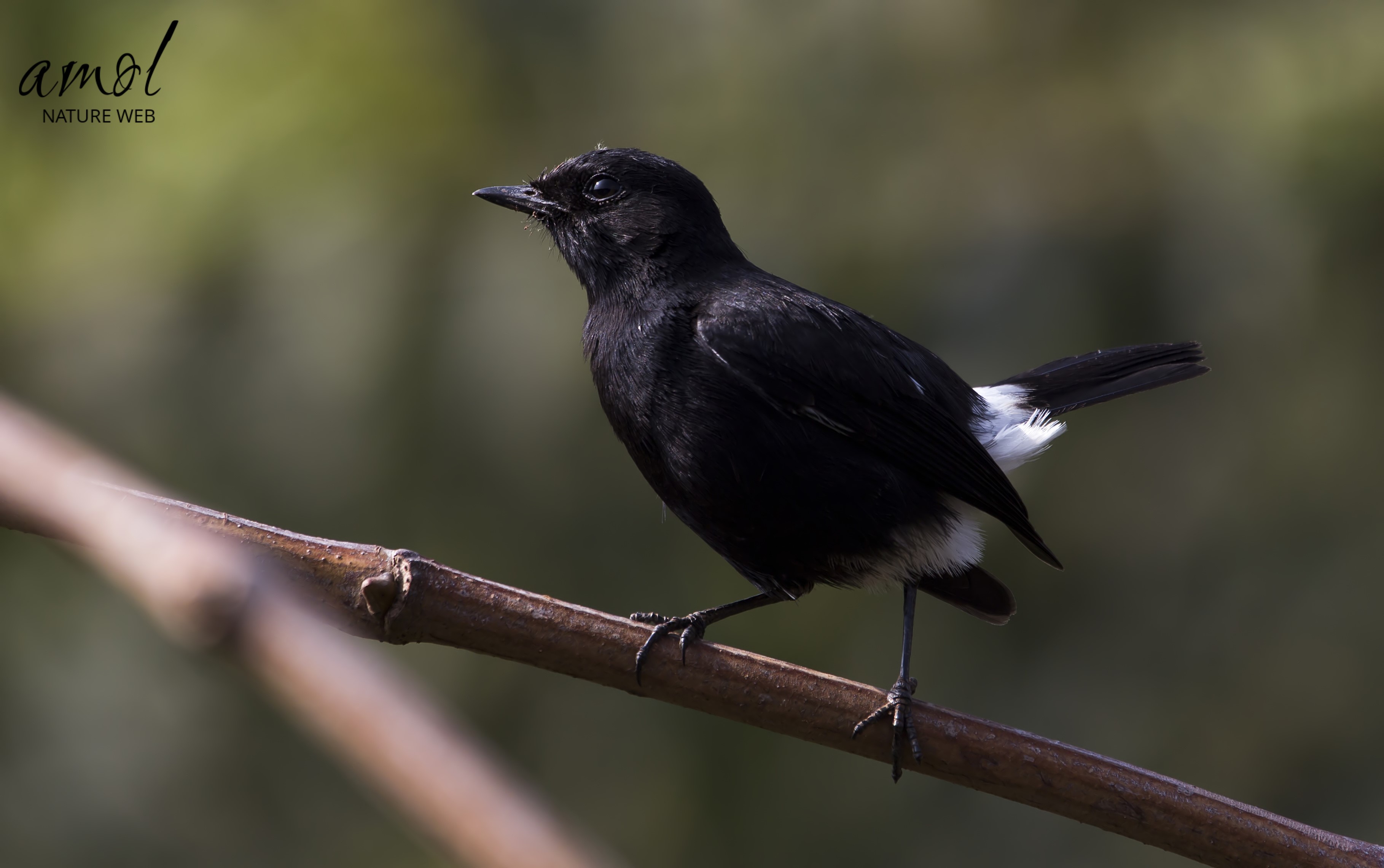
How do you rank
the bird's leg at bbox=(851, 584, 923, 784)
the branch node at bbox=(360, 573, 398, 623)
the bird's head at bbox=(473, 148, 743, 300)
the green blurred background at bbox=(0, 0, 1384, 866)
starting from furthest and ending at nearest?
the green blurred background at bbox=(0, 0, 1384, 866), the bird's head at bbox=(473, 148, 743, 300), the bird's leg at bbox=(851, 584, 923, 784), the branch node at bbox=(360, 573, 398, 623)

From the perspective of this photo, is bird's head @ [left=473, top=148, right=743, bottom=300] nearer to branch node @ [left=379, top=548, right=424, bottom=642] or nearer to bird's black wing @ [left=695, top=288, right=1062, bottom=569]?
bird's black wing @ [left=695, top=288, right=1062, bottom=569]

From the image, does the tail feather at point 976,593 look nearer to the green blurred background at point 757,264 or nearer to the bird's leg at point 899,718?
the bird's leg at point 899,718

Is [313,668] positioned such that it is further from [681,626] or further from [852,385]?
[852,385]

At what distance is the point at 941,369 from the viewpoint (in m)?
3.18

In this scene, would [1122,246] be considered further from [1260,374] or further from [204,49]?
[204,49]

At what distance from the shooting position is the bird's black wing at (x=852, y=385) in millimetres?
2668

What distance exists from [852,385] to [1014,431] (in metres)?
0.71

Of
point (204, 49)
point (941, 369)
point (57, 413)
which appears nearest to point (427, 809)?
point (941, 369)

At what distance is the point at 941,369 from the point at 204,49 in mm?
4213

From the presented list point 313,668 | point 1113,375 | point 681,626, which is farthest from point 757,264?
point 313,668

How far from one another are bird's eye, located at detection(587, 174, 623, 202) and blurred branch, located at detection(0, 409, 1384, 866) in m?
1.29

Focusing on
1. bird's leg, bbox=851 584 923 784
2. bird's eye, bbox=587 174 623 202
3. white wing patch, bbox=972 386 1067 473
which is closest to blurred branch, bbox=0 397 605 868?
bird's leg, bbox=851 584 923 784

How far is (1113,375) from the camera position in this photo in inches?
131

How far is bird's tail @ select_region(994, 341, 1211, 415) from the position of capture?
3289mm
